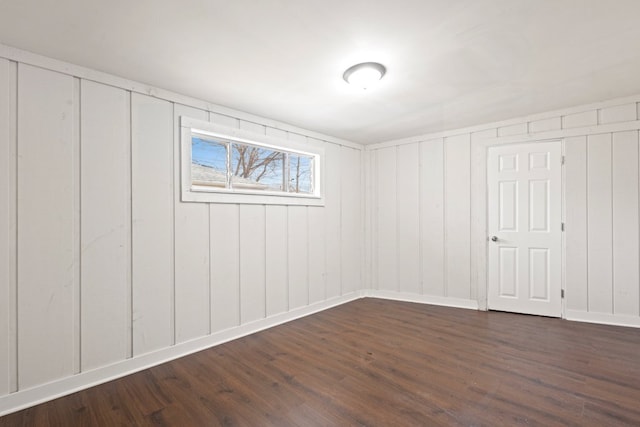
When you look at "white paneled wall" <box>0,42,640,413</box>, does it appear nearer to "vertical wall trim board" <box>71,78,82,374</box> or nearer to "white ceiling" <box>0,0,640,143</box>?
"vertical wall trim board" <box>71,78,82,374</box>

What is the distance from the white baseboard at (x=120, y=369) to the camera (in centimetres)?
206

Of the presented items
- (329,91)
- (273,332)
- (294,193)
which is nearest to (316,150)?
(294,193)

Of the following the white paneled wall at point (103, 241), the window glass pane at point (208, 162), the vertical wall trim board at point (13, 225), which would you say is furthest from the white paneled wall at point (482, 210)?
the vertical wall trim board at point (13, 225)

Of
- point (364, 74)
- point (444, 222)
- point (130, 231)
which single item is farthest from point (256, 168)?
point (444, 222)

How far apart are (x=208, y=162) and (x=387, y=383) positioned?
2603mm

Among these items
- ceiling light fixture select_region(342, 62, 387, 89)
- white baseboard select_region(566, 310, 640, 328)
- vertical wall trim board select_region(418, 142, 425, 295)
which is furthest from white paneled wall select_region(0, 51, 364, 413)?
white baseboard select_region(566, 310, 640, 328)

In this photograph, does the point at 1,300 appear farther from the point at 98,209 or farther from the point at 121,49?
the point at 121,49

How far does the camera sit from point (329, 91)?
295 cm

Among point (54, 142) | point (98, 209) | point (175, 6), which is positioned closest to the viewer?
point (175, 6)

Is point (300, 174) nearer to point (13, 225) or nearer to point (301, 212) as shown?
point (301, 212)

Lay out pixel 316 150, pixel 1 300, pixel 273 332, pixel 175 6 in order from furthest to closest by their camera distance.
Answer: pixel 316 150 < pixel 273 332 < pixel 1 300 < pixel 175 6

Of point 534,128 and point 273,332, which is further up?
point 534,128

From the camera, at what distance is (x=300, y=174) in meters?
4.22

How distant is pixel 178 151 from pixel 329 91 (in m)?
1.52
